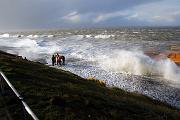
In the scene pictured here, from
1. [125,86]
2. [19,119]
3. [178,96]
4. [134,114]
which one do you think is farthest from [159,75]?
[19,119]

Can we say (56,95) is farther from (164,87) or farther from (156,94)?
(164,87)

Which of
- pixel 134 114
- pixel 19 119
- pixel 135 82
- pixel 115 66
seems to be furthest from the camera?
pixel 115 66

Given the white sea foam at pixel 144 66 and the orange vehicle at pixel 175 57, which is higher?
the orange vehicle at pixel 175 57

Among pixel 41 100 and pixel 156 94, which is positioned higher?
pixel 41 100

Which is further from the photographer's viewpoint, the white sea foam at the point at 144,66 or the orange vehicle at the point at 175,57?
the orange vehicle at the point at 175,57

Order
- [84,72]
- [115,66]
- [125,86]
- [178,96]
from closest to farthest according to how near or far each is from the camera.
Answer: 1. [178,96]
2. [125,86]
3. [84,72]
4. [115,66]

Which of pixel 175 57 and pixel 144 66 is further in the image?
pixel 175 57

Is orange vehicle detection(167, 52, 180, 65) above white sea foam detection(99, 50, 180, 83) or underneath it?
above

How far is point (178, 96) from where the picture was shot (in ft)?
79.8

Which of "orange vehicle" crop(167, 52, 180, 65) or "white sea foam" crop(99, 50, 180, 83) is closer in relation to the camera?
"white sea foam" crop(99, 50, 180, 83)

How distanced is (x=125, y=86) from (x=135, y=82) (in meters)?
3.16

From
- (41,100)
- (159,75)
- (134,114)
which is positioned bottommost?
(159,75)

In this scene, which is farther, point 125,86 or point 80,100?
point 125,86

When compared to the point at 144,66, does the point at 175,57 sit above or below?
above
